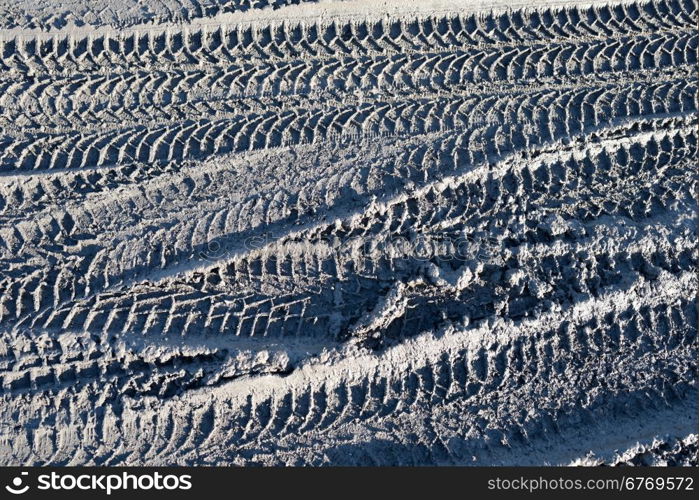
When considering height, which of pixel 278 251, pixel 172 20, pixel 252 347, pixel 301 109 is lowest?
pixel 252 347

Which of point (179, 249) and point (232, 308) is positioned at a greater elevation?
point (179, 249)

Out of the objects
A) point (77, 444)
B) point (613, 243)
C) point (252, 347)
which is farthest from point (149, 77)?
point (613, 243)

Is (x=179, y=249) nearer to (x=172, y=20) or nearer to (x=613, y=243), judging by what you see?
(x=172, y=20)

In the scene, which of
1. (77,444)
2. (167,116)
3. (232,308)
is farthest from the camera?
(167,116)

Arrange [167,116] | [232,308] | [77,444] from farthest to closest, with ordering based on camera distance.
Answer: [167,116], [232,308], [77,444]

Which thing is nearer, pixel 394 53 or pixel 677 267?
pixel 677 267

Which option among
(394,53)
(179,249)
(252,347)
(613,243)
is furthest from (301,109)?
(613,243)

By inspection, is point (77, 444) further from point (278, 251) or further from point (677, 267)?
point (677, 267)
